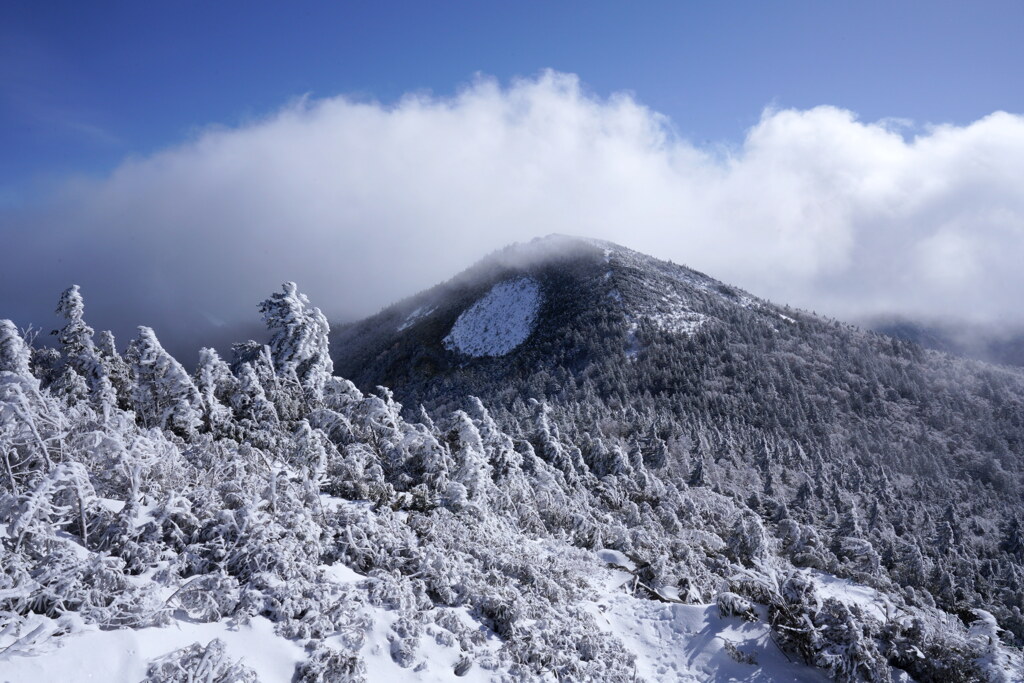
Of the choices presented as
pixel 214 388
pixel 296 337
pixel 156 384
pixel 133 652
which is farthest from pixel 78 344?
pixel 133 652

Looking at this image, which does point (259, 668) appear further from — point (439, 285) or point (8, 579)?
point (439, 285)

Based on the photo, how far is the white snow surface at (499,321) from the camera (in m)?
92.4

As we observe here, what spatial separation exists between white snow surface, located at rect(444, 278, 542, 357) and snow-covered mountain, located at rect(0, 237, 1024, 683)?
44807mm

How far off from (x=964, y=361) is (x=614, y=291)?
58691mm

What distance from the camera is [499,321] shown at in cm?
9881

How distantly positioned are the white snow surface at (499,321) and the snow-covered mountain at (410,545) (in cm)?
4481

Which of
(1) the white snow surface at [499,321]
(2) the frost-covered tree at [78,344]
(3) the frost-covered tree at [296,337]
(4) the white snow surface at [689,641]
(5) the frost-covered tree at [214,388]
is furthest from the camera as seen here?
(1) the white snow surface at [499,321]

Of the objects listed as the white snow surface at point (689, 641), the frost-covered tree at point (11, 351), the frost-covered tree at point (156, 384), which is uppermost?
the frost-covered tree at point (11, 351)

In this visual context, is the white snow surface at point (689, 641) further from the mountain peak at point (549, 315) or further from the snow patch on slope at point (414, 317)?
the snow patch on slope at point (414, 317)

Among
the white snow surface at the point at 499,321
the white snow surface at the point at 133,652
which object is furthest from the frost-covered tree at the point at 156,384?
the white snow surface at the point at 499,321

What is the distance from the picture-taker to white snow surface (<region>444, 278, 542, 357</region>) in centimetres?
9244

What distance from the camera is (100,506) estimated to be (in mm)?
9703

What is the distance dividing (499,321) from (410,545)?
8642 cm

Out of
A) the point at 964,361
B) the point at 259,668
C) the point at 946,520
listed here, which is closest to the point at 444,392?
the point at 946,520
